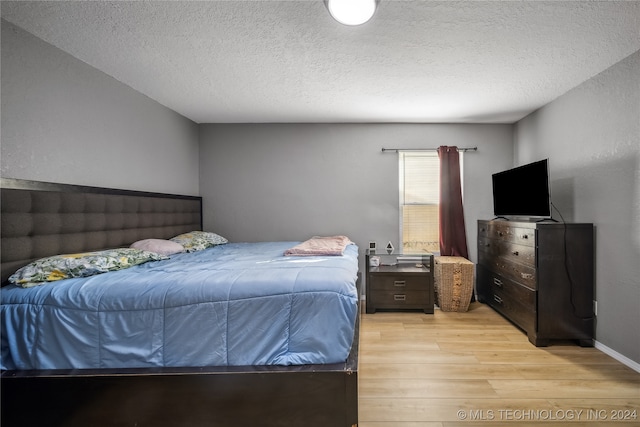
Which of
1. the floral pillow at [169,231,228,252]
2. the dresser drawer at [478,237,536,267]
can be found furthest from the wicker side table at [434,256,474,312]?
the floral pillow at [169,231,228,252]

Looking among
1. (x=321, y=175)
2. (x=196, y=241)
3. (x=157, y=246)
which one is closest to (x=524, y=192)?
(x=321, y=175)

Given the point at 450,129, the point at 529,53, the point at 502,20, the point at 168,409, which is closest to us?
the point at 168,409

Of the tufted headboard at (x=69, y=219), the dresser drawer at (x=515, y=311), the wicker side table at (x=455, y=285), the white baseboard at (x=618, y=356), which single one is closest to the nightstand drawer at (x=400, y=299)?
the wicker side table at (x=455, y=285)

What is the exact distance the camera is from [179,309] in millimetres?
1467

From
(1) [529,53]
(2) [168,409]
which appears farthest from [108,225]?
(1) [529,53]

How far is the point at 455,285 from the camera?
10.9 ft

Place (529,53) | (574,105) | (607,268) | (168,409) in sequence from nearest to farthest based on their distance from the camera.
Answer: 1. (168,409)
2. (529,53)
3. (607,268)
4. (574,105)

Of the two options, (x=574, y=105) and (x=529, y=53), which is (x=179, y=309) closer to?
(x=529, y=53)

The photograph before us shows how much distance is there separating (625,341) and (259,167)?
3.89 m

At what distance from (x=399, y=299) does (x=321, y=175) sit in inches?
71.6

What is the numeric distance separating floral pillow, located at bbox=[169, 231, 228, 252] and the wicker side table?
2666 millimetres

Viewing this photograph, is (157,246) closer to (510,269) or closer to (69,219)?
(69,219)

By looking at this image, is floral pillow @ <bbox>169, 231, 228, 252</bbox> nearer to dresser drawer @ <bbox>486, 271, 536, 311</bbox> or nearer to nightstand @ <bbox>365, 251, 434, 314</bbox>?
nightstand @ <bbox>365, 251, 434, 314</bbox>

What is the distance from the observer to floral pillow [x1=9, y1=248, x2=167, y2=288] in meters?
1.59
